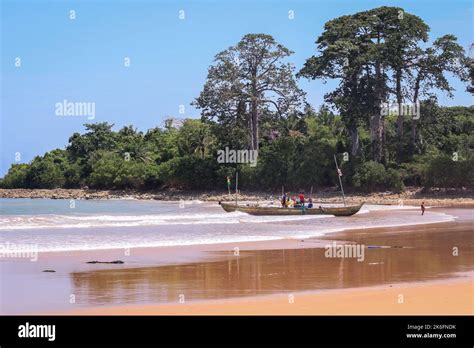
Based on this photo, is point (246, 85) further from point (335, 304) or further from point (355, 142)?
point (335, 304)

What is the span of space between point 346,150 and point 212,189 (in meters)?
15.4

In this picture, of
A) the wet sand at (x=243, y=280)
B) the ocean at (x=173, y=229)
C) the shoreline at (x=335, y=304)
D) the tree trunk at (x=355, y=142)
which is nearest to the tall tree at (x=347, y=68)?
the tree trunk at (x=355, y=142)

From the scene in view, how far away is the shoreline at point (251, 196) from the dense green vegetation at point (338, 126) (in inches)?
39.3

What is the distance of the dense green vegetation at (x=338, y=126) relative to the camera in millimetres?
58531

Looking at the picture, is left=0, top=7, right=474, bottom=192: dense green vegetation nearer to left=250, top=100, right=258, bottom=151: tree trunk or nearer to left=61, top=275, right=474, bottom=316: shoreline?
left=250, top=100, right=258, bottom=151: tree trunk

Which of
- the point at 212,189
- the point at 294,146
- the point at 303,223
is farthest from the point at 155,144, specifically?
the point at 303,223

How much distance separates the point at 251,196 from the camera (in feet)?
218

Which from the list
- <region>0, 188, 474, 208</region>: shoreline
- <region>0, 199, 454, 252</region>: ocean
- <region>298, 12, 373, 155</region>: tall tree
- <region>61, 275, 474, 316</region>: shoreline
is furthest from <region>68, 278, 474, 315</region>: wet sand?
<region>298, 12, 373, 155</region>: tall tree

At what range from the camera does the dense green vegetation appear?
5853 centimetres

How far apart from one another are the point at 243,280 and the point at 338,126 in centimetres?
6319

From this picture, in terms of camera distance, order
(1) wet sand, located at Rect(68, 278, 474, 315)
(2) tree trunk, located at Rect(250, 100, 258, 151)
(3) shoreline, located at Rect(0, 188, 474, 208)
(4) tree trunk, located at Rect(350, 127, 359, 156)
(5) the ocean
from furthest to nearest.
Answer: (2) tree trunk, located at Rect(250, 100, 258, 151)
(4) tree trunk, located at Rect(350, 127, 359, 156)
(3) shoreline, located at Rect(0, 188, 474, 208)
(5) the ocean
(1) wet sand, located at Rect(68, 278, 474, 315)

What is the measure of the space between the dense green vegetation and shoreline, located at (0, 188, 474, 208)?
1.00 meters

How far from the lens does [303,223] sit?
33656 millimetres

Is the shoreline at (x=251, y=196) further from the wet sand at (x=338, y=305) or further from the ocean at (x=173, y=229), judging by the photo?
the wet sand at (x=338, y=305)
